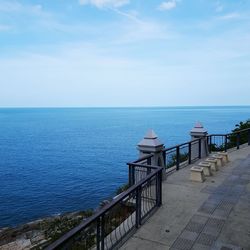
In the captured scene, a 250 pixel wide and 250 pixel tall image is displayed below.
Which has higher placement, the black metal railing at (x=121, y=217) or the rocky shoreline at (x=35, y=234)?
the black metal railing at (x=121, y=217)

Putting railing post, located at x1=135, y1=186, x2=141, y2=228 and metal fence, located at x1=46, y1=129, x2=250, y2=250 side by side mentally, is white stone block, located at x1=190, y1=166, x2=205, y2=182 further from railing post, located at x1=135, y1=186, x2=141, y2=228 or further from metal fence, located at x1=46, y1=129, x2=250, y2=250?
railing post, located at x1=135, y1=186, x2=141, y2=228

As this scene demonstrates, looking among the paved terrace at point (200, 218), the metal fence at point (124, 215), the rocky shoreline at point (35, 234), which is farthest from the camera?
the rocky shoreline at point (35, 234)

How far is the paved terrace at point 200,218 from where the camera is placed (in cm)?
524

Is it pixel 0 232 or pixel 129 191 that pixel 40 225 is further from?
pixel 129 191

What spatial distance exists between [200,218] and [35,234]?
32.6 feet

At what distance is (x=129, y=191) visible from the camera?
5289 mm

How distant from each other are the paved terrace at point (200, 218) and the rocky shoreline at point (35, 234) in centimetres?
590

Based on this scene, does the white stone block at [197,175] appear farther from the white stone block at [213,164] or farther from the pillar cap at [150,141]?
the pillar cap at [150,141]

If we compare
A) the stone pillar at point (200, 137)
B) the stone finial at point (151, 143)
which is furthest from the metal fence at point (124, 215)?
the stone pillar at point (200, 137)

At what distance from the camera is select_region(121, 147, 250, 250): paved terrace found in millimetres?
5242

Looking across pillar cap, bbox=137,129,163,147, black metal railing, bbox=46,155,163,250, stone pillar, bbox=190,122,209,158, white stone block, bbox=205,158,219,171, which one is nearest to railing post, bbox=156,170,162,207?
black metal railing, bbox=46,155,163,250

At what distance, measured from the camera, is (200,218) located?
251 inches

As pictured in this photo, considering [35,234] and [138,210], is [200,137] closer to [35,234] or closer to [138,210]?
[138,210]

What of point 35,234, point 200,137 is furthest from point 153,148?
point 35,234
